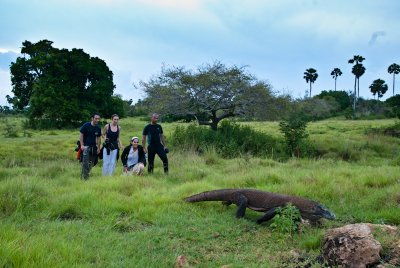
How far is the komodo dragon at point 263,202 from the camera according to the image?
20.4 feet

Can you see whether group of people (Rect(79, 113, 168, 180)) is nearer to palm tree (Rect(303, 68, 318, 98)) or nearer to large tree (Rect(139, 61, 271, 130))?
large tree (Rect(139, 61, 271, 130))

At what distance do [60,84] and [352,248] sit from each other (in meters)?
29.7

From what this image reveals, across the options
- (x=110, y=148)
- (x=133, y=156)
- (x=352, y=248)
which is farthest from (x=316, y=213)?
(x=110, y=148)

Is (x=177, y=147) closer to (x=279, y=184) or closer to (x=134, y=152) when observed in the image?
(x=134, y=152)

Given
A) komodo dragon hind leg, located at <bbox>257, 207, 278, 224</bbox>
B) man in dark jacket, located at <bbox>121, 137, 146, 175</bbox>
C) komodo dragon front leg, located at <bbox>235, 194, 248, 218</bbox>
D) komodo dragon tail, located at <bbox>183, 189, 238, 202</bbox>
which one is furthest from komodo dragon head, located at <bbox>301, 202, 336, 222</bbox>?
man in dark jacket, located at <bbox>121, 137, 146, 175</bbox>

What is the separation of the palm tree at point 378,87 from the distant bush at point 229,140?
5253cm

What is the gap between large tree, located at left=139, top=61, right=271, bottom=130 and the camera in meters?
20.1

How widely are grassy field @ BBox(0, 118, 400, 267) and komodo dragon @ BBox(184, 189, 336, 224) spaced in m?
0.16

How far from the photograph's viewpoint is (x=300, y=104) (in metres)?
21.8

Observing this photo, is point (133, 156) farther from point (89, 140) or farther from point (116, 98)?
point (116, 98)

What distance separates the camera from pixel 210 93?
65.9 ft

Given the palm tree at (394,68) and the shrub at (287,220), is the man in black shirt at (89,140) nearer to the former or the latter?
the shrub at (287,220)

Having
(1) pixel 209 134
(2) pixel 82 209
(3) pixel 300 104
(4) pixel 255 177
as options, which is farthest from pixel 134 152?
(3) pixel 300 104

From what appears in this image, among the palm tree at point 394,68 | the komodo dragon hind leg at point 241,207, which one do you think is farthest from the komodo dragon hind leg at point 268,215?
the palm tree at point 394,68
